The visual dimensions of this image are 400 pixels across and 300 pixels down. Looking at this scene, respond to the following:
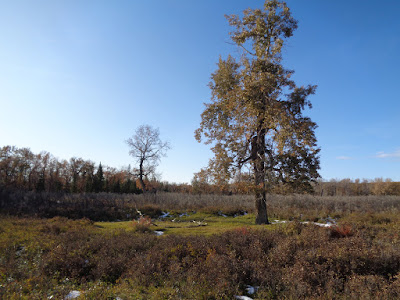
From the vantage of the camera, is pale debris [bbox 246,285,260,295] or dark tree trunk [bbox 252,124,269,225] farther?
dark tree trunk [bbox 252,124,269,225]

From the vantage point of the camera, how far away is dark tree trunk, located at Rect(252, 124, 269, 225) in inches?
619

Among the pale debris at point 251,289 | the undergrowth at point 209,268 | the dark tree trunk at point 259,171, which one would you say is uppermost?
the dark tree trunk at point 259,171

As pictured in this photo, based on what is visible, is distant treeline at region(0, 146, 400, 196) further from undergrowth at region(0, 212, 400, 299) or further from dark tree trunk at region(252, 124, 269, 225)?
undergrowth at region(0, 212, 400, 299)

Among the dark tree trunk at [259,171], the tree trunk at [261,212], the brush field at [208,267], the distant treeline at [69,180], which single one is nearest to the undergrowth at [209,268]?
the brush field at [208,267]

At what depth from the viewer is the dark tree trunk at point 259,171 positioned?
15711mm

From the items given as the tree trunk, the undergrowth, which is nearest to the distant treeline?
the tree trunk

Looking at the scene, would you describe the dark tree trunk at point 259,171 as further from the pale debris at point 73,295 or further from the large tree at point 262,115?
the pale debris at point 73,295

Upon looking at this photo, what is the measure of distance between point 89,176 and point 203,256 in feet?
236

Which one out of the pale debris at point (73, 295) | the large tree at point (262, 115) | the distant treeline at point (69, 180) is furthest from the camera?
the distant treeline at point (69, 180)

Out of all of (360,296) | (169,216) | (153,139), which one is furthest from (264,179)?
(153,139)

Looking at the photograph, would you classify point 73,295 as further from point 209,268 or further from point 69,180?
point 69,180

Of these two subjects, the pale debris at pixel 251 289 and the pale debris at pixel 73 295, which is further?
the pale debris at pixel 251 289

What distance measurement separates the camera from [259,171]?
16.0 meters

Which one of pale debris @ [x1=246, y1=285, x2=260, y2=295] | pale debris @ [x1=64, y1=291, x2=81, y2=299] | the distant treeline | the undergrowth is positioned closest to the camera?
pale debris @ [x1=64, y1=291, x2=81, y2=299]
